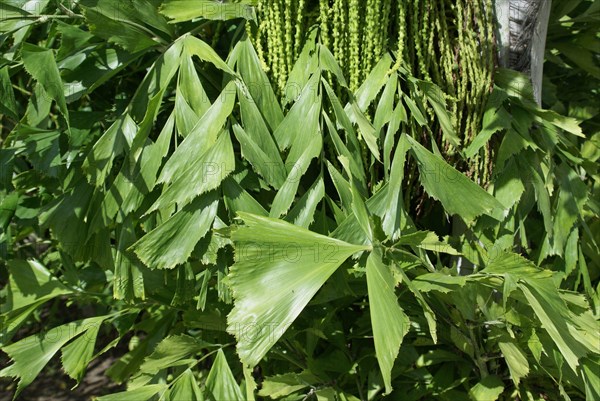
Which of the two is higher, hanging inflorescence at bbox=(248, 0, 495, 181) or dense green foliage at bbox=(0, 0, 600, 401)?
hanging inflorescence at bbox=(248, 0, 495, 181)

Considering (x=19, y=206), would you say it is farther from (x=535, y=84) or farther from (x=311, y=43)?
(x=535, y=84)

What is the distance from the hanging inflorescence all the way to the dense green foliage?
0.07ft

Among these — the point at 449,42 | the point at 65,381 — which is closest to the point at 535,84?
the point at 449,42

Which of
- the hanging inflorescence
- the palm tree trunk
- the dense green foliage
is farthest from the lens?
the palm tree trunk

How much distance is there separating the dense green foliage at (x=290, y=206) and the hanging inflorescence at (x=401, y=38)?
0.02m

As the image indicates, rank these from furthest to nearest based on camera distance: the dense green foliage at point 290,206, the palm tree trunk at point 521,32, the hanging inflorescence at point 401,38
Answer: the palm tree trunk at point 521,32, the hanging inflorescence at point 401,38, the dense green foliage at point 290,206

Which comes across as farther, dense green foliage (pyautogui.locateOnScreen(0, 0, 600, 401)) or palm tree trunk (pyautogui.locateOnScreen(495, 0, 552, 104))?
palm tree trunk (pyautogui.locateOnScreen(495, 0, 552, 104))

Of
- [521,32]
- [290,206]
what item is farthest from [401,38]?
[290,206]

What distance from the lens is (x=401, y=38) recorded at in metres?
1.64

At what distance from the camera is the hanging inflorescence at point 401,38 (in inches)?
63.6

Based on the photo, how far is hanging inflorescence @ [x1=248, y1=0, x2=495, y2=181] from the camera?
63.6 inches

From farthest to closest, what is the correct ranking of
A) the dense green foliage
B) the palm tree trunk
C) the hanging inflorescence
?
the palm tree trunk
the hanging inflorescence
the dense green foliage

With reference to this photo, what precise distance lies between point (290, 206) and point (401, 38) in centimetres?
51

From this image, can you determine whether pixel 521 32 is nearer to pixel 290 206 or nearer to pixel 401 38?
pixel 401 38
